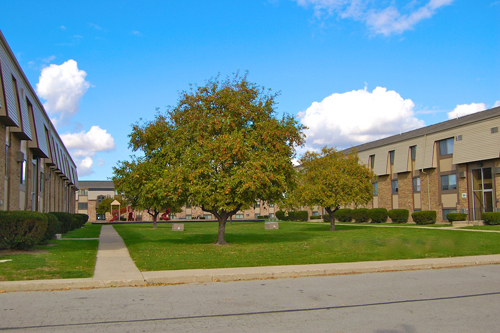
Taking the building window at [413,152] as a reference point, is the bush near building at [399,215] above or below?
below

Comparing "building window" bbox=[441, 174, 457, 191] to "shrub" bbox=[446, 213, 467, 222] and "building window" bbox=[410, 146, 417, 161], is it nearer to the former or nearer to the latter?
"shrub" bbox=[446, 213, 467, 222]

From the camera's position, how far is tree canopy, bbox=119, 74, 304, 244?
690 inches

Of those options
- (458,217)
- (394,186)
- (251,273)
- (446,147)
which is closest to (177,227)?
(458,217)

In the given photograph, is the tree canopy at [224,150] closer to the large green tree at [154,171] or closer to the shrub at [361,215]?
the large green tree at [154,171]

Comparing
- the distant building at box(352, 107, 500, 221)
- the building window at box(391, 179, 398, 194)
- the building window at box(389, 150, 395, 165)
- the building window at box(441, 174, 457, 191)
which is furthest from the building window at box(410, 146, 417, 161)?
the building window at box(441, 174, 457, 191)

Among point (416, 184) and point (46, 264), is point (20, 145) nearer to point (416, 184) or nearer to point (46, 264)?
point (46, 264)

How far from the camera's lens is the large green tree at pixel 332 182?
100 feet

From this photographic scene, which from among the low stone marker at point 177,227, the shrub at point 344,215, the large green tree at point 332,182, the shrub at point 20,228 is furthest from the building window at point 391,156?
the shrub at point 20,228

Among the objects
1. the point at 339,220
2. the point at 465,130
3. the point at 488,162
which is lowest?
the point at 339,220

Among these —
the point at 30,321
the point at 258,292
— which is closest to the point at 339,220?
the point at 258,292

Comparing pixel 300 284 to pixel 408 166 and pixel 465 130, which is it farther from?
pixel 408 166

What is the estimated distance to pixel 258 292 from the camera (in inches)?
370

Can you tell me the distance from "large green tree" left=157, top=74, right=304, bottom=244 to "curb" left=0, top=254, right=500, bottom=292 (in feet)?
17.7

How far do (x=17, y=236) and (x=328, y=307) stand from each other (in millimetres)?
11813
